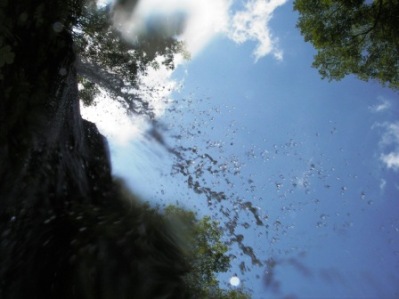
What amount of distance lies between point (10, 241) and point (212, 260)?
402 inches

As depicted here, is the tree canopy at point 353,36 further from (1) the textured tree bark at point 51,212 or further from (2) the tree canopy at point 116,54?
(1) the textured tree bark at point 51,212

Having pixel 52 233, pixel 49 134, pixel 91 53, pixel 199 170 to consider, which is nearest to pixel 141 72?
pixel 91 53

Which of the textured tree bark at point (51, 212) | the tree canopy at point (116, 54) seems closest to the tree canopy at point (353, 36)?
the tree canopy at point (116, 54)

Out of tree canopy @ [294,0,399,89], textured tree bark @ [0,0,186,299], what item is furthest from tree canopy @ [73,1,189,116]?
textured tree bark @ [0,0,186,299]

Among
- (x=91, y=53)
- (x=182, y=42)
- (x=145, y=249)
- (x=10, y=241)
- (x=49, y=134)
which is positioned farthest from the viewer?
(x=182, y=42)

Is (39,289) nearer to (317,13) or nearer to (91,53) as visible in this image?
(91,53)

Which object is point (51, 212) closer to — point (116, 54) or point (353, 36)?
point (116, 54)

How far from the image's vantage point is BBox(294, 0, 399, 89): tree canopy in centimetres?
1191

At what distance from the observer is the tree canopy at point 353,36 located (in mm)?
11914

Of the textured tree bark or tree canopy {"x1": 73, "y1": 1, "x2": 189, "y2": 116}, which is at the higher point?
tree canopy {"x1": 73, "y1": 1, "x2": 189, "y2": 116}

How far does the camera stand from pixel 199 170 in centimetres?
901

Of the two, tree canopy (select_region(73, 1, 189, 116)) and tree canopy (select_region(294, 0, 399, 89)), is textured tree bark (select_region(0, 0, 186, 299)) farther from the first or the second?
tree canopy (select_region(294, 0, 399, 89))

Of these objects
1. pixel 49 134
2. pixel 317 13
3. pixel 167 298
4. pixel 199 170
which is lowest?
pixel 167 298

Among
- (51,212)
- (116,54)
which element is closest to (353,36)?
(116,54)
